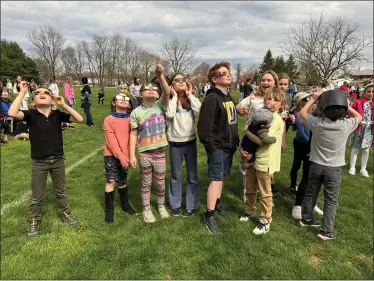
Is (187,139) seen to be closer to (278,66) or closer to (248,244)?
(248,244)

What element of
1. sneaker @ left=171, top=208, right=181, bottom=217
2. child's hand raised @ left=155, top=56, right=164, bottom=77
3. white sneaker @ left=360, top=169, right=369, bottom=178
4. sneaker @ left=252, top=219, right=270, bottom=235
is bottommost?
white sneaker @ left=360, top=169, right=369, bottom=178

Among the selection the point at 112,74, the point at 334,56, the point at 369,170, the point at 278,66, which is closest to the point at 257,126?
the point at 369,170

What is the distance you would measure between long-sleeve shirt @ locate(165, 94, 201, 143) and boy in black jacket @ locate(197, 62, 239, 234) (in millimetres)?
368

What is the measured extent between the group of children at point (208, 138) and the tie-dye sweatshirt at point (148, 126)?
14 mm

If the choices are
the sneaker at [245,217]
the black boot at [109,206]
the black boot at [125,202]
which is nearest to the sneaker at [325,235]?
the sneaker at [245,217]

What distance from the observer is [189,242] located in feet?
12.4

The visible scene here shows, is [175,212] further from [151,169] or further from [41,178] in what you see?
[41,178]

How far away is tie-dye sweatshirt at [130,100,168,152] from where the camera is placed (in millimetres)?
4039

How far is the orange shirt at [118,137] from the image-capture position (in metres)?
4.04

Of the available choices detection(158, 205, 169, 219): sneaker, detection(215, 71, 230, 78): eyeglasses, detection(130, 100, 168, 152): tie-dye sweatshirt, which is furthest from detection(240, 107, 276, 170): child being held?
detection(158, 205, 169, 219): sneaker

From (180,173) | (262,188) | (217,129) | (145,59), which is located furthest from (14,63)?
(262,188)

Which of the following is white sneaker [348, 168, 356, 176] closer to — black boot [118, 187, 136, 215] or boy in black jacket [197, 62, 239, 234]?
boy in black jacket [197, 62, 239, 234]

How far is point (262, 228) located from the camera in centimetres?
399

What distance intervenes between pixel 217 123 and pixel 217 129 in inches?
3.4
